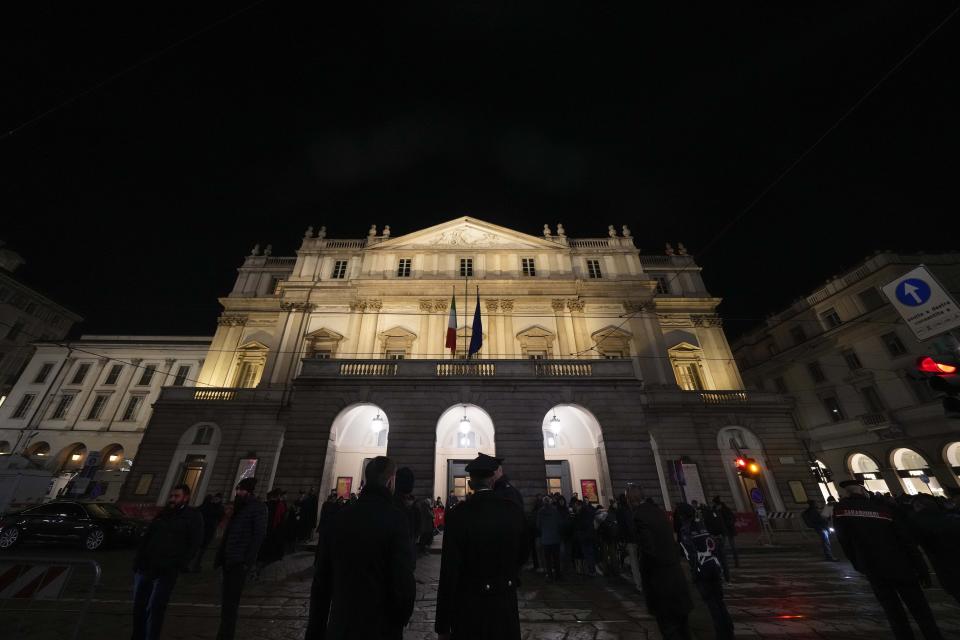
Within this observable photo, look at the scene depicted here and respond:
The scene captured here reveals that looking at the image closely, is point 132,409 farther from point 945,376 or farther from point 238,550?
point 945,376

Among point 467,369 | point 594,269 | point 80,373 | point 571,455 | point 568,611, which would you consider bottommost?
point 568,611

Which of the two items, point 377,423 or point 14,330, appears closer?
point 377,423

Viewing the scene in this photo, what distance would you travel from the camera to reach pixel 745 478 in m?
19.9

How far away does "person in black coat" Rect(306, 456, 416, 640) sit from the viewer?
2.48 m

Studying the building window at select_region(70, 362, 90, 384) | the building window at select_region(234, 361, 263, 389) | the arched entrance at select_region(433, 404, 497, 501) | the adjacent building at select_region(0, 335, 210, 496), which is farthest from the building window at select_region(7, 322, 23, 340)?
the arched entrance at select_region(433, 404, 497, 501)

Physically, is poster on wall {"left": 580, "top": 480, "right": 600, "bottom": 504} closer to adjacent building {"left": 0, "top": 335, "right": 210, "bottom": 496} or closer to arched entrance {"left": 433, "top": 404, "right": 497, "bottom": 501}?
arched entrance {"left": 433, "top": 404, "right": 497, "bottom": 501}

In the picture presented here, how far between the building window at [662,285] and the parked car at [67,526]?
30.0 m

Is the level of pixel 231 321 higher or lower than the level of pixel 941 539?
higher

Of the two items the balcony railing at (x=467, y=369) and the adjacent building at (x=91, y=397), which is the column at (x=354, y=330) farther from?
the adjacent building at (x=91, y=397)

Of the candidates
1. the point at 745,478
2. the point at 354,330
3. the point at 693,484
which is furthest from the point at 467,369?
the point at 745,478

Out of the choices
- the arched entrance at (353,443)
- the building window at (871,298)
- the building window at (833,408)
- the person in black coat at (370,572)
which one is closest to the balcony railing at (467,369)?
the arched entrance at (353,443)

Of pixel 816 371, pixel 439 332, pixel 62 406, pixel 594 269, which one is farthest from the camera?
pixel 62 406

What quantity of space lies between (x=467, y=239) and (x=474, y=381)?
1354 cm

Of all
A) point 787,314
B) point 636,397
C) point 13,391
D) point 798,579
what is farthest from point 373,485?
point 13,391
